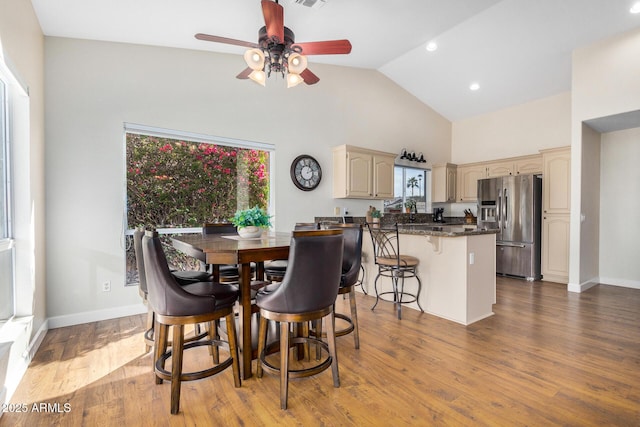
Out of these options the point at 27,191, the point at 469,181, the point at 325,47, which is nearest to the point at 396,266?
the point at 325,47

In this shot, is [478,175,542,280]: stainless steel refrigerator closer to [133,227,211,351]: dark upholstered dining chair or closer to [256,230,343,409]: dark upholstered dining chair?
[256,230,343,409]: dark upholstered dining chair

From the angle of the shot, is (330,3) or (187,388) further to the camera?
(330,3)

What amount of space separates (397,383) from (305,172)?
3305 millimetres

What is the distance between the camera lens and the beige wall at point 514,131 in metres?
5.44

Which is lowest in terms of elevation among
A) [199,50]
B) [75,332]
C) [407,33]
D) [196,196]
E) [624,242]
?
[75,332]

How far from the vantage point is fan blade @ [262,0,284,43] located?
84.7 inches

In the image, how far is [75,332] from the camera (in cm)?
301

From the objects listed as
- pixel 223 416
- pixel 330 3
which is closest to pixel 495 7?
pixel 330 3

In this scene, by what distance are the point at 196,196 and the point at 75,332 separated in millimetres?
1820

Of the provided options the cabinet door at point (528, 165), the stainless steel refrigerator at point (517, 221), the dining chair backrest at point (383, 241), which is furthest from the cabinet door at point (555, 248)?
the dining chair backrest at point (383, 241)

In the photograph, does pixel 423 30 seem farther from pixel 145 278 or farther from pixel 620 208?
pixel 145 278

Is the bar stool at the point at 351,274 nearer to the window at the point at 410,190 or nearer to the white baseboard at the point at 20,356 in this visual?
the white baseboard at the point at 20,356

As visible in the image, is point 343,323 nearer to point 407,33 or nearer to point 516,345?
point 516,345

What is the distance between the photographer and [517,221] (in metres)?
5.30
